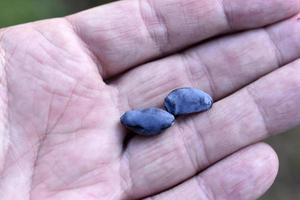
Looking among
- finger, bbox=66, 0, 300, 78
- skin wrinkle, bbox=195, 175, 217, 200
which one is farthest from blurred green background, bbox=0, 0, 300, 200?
skin wrinkle, bbox=195, 175, 217, 200

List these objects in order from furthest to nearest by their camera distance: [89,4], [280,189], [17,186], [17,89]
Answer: [89,4] → [280,189] → [17,89] → [17,186]

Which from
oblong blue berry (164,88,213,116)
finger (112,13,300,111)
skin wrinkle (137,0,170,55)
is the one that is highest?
skin wrinkle (137,0,170,55)

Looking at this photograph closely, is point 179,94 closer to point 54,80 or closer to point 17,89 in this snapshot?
point 54,80

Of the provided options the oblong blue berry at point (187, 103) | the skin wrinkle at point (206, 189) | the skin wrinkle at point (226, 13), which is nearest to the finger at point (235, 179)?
the skin wrinkle at point (206, 189)

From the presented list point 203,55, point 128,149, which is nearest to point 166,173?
point 128,149

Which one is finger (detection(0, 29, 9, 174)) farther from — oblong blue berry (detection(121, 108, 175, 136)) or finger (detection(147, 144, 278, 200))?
finger (detection(147, 144, 278, 200))

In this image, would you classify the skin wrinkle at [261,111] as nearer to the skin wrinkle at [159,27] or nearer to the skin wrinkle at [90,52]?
the skin wrinkle at [159,27]
